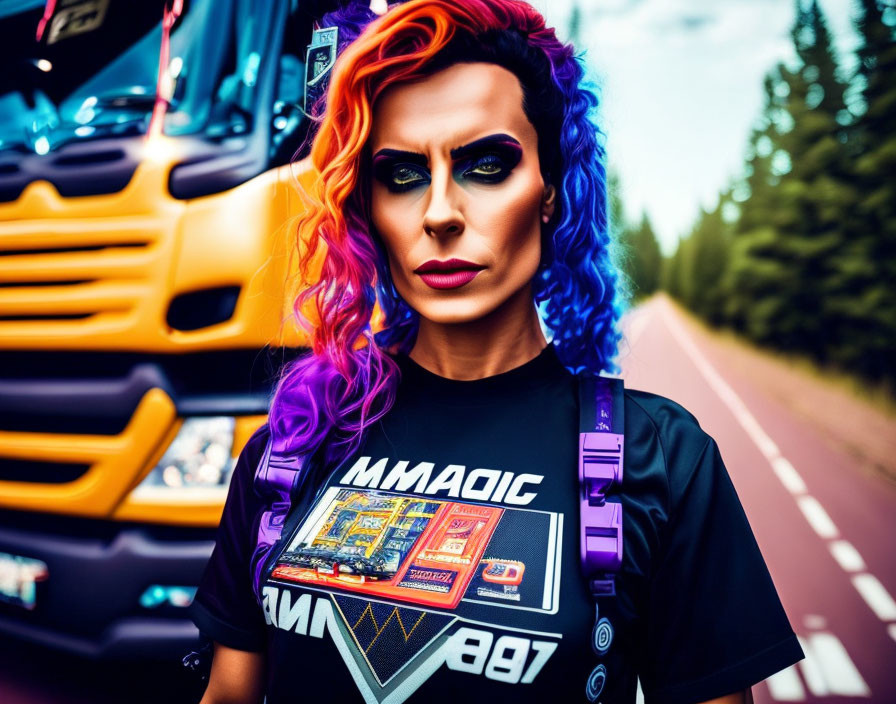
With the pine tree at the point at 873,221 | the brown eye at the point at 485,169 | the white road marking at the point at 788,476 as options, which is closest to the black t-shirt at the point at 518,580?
the brown eye at the point at 485,169

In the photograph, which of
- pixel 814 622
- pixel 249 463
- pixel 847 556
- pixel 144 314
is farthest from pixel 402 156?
pixel 847 556

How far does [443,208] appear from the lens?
120 centimetres

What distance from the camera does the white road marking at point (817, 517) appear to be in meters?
4.89

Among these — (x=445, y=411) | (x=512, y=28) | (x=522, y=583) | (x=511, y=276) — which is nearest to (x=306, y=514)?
(x=445, y=411)

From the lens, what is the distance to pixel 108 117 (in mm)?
2172

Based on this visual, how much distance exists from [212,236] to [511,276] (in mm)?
1162

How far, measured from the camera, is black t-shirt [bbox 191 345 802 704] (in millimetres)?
1030

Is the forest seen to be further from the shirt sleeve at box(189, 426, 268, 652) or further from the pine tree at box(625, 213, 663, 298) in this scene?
the pine tree at box(625, 213, 663, 298)

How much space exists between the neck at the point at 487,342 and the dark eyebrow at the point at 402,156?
0.34 meters

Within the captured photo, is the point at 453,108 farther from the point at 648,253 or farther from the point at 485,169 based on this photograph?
the point at 648,253

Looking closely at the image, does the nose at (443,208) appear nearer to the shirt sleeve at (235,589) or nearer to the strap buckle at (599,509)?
the strap buckle at (599,509)

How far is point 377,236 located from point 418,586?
0.79 m

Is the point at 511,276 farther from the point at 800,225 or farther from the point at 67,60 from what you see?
the point at 800,225

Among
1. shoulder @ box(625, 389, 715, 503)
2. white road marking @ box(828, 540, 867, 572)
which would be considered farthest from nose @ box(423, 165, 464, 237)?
white road marking @ box(828, 540, 867, 572)
